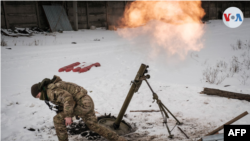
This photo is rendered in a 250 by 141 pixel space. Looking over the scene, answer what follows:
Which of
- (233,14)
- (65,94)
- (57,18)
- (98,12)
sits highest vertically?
(233,14)

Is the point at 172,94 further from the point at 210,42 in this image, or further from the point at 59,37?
the point at 59,37

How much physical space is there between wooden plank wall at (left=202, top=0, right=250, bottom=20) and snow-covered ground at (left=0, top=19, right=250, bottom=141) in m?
10.3

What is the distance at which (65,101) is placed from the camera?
352 cm

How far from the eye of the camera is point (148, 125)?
5.01m

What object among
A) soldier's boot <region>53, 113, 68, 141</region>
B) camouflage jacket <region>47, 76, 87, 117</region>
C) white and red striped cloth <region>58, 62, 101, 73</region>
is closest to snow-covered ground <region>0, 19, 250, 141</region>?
white and red striped cloth <region>58, 62, 101, 73</region>

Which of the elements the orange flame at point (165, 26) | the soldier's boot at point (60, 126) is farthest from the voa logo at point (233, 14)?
the soldier's boot at point (60, 126)

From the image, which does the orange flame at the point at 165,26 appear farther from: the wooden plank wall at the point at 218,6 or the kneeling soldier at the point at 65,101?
the kneeling soldier at the point at 65,101

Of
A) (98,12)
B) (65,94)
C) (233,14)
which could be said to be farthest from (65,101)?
(233,14)

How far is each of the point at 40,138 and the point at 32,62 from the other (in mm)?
5888

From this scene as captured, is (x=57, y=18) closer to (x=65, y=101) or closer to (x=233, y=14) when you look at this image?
(x=65, y=101)

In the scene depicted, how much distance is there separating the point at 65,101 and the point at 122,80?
4551mm

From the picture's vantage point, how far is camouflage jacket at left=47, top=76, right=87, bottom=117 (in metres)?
3.49

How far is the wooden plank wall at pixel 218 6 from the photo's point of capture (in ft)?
76.9

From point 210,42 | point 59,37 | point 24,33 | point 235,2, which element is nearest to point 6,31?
point 24,33
